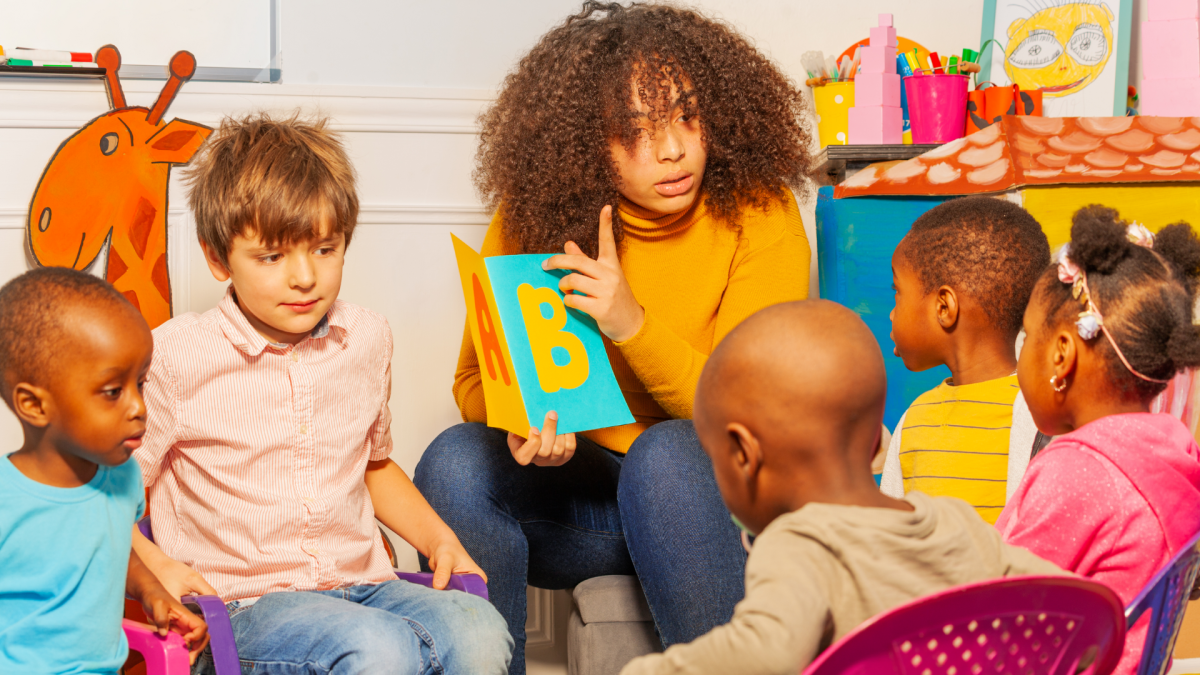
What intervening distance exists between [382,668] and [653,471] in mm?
418

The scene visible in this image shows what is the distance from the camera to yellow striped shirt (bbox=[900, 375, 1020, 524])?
1.20 meters

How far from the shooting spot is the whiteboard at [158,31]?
1613mm

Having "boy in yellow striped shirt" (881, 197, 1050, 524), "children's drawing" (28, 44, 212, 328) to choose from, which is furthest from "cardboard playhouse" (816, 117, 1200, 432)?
"children's drawing" (28, 44, 212, 328)

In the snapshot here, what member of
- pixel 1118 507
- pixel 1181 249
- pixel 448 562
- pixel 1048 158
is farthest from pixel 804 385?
pixel 1048 158

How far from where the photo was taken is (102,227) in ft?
Result: 5.20

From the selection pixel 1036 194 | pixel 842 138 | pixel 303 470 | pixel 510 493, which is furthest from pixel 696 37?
pixel 303 470

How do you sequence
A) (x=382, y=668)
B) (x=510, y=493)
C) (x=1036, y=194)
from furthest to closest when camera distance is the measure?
(x=1036, y=194)
(x=510, y=493)
(x=382, y=668)

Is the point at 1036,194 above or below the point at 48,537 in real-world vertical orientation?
above

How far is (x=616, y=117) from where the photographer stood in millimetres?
1393

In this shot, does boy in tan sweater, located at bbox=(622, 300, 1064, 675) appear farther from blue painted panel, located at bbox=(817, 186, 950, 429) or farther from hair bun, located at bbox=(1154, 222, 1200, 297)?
blue painted panel, located at bbox=(817, 186, 950, 429)

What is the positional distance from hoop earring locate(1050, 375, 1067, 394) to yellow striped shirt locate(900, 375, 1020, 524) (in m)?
0.23

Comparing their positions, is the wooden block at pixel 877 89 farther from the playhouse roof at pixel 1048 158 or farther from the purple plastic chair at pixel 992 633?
the purple plastic chair at pixel 992 633

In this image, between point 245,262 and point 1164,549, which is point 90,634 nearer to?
point 245,262

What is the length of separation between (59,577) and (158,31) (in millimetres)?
1130
